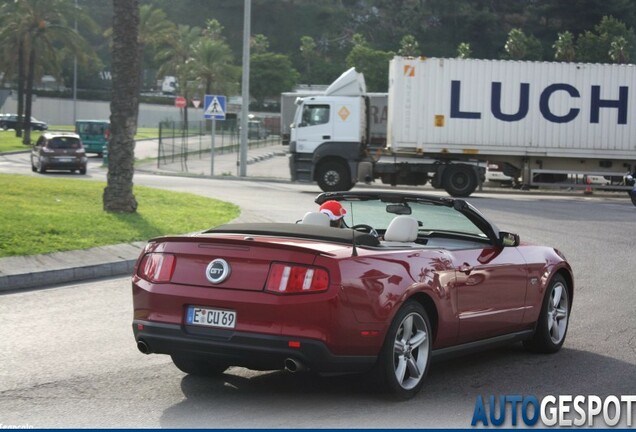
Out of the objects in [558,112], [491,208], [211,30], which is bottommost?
[491,208]

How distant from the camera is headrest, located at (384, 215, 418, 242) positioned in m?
7.96

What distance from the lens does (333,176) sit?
33.3 metres

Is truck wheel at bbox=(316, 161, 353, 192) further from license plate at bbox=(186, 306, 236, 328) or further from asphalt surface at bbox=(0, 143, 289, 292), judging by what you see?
license plate at bbox=(186, 306, 236, 328)


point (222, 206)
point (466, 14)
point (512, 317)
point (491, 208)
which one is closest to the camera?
point (512, 317)

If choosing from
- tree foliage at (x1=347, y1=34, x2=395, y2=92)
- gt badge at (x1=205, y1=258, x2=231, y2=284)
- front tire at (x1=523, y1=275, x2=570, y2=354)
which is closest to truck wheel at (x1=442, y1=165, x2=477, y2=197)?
front tire at (x1=523, y1=275, x2=570, y2=354)

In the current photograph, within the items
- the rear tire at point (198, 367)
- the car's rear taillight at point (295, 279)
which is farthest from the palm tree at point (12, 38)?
the car's rear taillight at point (295, 279)

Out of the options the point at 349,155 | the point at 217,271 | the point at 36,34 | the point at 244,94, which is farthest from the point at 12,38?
the point at 217,271

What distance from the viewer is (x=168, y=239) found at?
7395mm

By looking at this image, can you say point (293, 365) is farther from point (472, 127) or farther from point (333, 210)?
point (472, 127)

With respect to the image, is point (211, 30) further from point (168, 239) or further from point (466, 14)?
point (168, 239)

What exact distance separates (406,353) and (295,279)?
102 cm

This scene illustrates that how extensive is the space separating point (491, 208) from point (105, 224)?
12450 mm

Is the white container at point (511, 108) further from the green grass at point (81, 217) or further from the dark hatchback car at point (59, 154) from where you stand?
the dark hatchback car at point (59, 154)

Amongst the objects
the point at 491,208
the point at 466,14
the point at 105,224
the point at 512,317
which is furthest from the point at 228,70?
the point at 512,317
